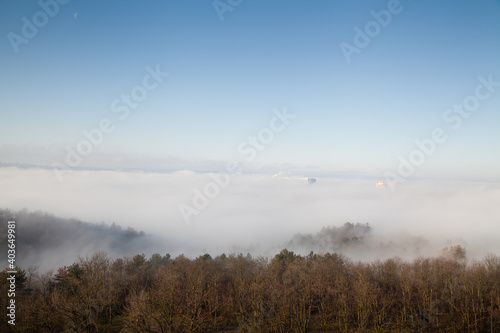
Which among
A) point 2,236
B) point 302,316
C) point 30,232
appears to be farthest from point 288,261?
point 30,232

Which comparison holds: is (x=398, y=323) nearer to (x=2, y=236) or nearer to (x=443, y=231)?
(x=2, y=236)

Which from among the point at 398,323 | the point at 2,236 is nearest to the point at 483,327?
the point at 398,323

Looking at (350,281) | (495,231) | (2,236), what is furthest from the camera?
(495,231)

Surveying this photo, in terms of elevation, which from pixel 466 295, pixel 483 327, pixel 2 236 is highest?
pixel 2 236

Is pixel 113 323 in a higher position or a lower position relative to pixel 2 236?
lower

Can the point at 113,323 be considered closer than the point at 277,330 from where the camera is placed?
No

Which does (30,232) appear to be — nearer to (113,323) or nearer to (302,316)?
(113,323)

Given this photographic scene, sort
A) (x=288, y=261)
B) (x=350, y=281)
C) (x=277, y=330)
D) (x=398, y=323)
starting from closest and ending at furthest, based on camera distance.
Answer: (x=277, y=330)
(x=398, y=323)
(x=350, y=281)
(x=288, y=261)
